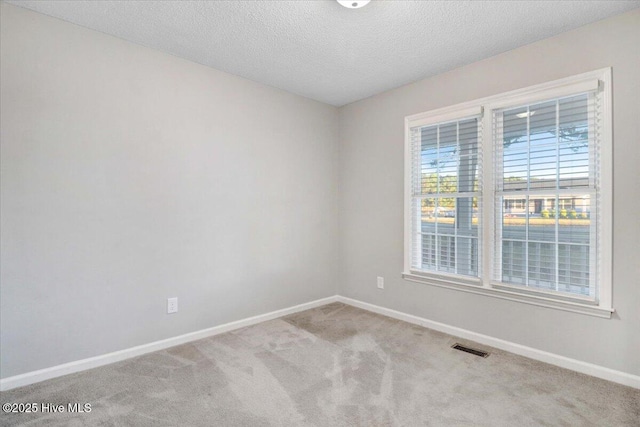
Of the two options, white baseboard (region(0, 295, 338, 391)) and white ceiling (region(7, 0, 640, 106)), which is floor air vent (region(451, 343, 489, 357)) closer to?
white baseboard (region(0, 295, 338, 391))

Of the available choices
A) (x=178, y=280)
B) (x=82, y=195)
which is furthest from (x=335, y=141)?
(x=82, y=195)

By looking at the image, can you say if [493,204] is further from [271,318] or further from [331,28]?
[271,318]

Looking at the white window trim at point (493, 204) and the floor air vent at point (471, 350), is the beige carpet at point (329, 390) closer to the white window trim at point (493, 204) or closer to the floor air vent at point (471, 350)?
the floor air vent at point (471, 350)

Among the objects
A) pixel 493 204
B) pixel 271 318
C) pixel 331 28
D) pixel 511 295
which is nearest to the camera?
pixel 331 28

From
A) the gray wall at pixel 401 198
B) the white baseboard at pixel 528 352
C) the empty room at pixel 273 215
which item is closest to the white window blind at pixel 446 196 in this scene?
the empty room at pixel 273 215

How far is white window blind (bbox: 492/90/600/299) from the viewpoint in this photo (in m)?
2.38

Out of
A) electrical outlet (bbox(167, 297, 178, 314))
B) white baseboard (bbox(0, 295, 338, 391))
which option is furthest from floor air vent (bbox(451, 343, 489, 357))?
electrical outlet (bbox(167, 297, 178, 314))

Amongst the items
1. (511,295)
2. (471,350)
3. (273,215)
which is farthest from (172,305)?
(511,295)

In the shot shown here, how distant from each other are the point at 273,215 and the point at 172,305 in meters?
1.33

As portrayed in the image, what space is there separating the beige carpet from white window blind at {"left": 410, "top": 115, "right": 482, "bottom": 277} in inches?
32.6

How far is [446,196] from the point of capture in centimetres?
318

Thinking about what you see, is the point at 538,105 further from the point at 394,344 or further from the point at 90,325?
the point at 90,325

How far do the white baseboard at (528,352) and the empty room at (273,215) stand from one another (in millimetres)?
16

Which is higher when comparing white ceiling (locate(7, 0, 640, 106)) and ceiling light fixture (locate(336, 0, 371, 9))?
white ceiling (locate(7, 0, 640, 106))
